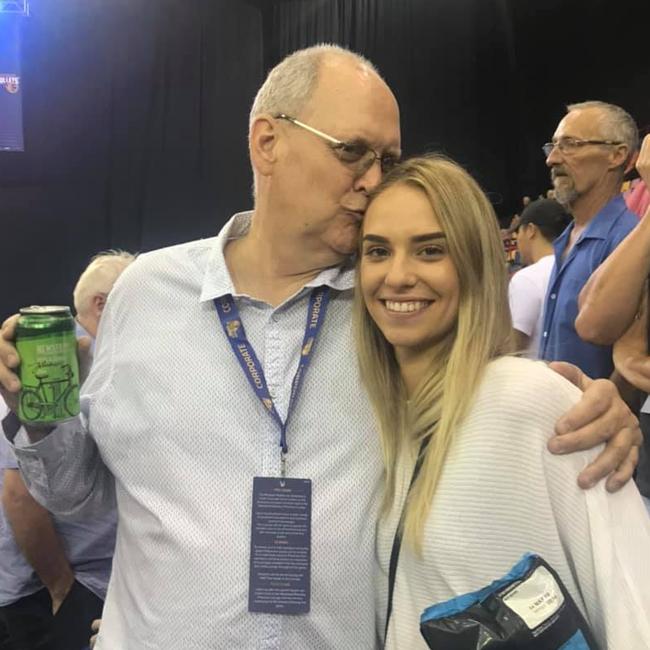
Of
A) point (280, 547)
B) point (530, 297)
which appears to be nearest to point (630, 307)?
point (280, 547)

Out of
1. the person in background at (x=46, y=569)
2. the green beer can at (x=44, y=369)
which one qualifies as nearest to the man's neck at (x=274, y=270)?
the green beer can at (x=44, y=369)

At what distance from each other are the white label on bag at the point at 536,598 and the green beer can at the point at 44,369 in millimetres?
724

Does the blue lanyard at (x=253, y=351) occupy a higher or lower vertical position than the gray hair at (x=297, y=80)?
lower

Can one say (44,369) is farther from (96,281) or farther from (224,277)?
(96,281)

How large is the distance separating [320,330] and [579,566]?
22.8 inches

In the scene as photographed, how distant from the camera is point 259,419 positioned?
1256 millimetres

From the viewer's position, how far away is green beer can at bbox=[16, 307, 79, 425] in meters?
1.15

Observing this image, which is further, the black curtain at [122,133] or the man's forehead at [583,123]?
the black curtain at [122,133]

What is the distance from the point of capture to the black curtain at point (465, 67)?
18.3 feet

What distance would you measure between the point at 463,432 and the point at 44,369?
0.65 m

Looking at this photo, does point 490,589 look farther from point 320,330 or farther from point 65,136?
point 65,136

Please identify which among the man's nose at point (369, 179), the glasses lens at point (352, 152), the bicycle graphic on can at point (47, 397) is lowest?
the bicycle graphic on can at point (47, 397)

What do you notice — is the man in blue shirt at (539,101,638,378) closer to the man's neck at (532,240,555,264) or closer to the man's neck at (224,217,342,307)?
the man's neck at (532,240,555,264)

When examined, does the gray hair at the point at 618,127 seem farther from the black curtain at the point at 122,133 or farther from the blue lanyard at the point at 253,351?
the black curtain at the point at 122,133
